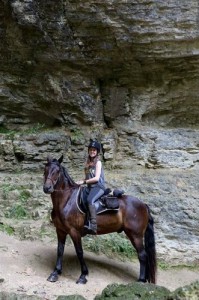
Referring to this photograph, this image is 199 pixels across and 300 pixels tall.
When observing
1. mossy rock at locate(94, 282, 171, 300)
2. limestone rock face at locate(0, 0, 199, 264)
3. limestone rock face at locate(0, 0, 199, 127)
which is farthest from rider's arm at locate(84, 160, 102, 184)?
limestone rock face at locate(0, 0, 199, 127)

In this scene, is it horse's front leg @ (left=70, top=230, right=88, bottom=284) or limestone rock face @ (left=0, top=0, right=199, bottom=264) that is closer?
horse's front leg @ (left=70, top=230, right=88, bottom=284)

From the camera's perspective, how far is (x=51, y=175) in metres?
7.50

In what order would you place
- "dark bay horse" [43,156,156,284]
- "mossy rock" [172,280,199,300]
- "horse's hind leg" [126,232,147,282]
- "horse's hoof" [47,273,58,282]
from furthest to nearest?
"horse's hind leg" [126,232,147,282]
"dark bay horse" [43,156,156,284]
"horse's hoof" [47,273,58,282]
"mossy rock" [172,280,199,300]

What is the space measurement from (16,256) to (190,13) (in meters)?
6.75

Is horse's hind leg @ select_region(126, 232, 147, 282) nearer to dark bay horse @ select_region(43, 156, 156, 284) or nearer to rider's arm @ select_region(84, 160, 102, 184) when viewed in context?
dark bay horse @ select_region(43, 156, 156, 284)

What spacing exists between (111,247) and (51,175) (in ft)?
9.07

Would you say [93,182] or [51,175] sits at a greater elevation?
[51,175]

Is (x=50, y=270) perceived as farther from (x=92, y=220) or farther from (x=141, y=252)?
(x=141, y=252)

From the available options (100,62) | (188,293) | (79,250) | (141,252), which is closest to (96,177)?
(79,250)

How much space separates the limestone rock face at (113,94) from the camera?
1007 cm

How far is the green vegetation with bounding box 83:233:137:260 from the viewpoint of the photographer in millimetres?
9234

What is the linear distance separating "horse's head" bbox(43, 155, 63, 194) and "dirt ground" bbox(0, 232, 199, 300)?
5.48ft

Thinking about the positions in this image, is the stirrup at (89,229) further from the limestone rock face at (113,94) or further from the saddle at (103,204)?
the limestone rock face at (113,94)

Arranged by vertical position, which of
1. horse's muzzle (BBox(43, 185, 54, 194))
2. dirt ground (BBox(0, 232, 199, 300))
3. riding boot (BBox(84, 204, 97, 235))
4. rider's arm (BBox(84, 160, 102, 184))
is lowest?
dirt ground (BBox(0, 232, 199, 300))
